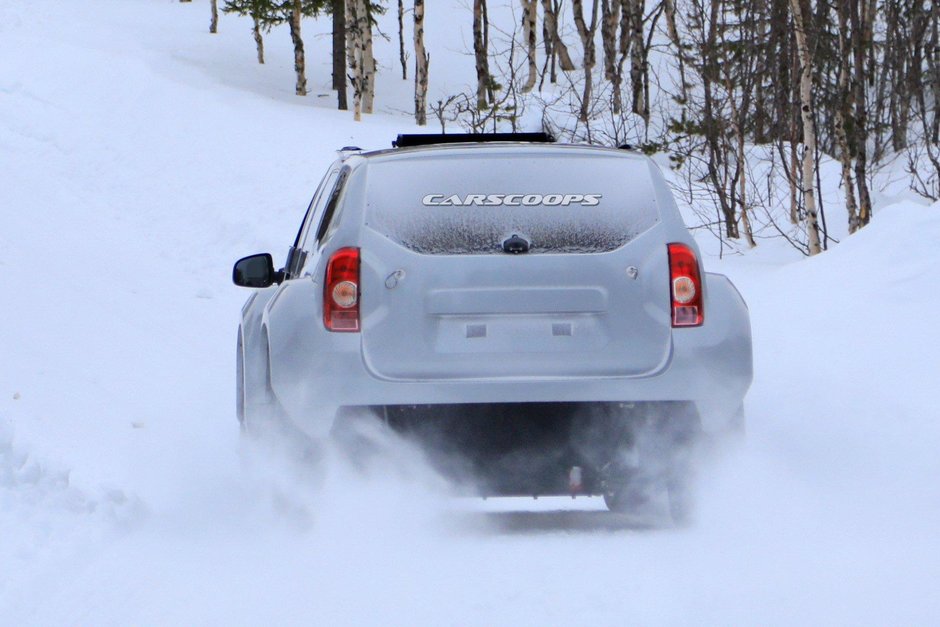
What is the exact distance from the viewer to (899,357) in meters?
9.61

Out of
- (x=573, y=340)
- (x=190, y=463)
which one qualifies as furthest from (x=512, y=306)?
(x=190, y=463)

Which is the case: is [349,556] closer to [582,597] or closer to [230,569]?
[230,569]

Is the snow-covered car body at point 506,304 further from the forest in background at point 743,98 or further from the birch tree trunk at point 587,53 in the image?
the birch tree trunk at point 587,53

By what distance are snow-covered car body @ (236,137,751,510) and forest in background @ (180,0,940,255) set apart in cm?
69

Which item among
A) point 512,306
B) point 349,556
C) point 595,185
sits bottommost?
point 349,556

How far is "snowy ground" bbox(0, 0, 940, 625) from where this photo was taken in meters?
4.93

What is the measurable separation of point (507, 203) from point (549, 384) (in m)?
0.74

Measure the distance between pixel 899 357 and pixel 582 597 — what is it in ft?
17.5

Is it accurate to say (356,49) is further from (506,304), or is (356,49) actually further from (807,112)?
(506,304)

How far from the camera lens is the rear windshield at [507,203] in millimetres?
5812

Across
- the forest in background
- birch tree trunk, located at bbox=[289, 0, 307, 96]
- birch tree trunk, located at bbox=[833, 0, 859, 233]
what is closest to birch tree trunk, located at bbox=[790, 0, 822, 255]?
the forest in background

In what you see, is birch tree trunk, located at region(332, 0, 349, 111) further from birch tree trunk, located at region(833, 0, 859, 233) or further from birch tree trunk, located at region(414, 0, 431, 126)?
birch tree trunk, located at region(833, 0, 859, 233)

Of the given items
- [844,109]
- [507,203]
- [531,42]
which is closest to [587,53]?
[531,42]

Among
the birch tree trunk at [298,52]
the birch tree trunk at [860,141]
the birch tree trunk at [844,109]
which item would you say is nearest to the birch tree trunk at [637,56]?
the birch tree trunk at [860,141]
